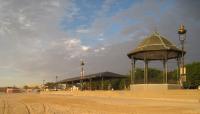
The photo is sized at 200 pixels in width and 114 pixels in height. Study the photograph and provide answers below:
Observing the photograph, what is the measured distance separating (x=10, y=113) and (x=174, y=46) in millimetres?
22832

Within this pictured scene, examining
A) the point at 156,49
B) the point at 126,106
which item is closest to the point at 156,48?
the point at 156,49

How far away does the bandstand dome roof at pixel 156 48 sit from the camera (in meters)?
36.6

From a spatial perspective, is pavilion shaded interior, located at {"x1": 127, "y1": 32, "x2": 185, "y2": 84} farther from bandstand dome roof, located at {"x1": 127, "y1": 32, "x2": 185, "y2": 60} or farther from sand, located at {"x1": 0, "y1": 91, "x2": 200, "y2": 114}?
sand, located at {"x1": 0, "y1": 91, "x2": 200, "y2": 114}

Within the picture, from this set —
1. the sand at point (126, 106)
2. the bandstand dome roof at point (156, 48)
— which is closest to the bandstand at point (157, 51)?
the bandstand dome roof at point (156, 48)

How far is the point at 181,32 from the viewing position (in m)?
30.3

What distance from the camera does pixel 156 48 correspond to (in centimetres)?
3656

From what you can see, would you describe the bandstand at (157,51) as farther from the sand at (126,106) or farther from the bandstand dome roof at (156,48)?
the sand at (126,106)

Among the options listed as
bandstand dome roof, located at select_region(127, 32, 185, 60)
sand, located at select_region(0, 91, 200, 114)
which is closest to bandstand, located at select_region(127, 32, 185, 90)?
bandstand dome roof, located at select_region(127, 32, 185, 60)

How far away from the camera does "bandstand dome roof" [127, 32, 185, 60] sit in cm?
3659

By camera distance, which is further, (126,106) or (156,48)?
(156,48)

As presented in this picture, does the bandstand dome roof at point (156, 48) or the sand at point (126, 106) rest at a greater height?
the bandstand dome roof at point (156, 48)

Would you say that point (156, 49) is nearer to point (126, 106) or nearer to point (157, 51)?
point (157, 51)

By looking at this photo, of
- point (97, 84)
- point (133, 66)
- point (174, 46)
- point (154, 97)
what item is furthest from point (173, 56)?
point (97, 84)

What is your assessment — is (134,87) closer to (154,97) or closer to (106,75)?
(154,97)
